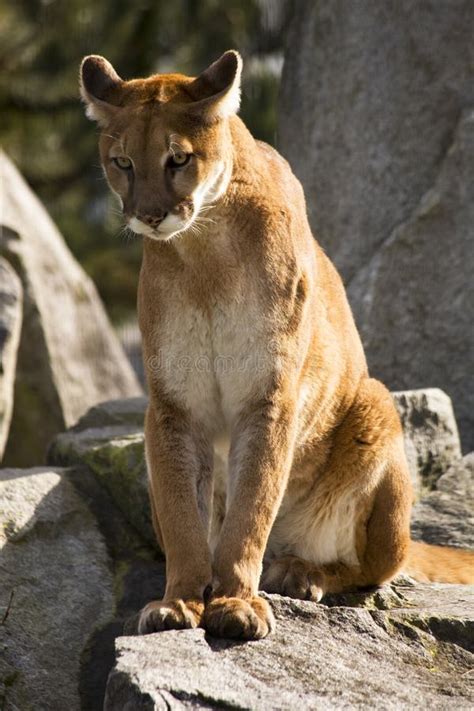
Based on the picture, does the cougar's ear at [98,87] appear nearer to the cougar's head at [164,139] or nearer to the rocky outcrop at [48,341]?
the cougar's head at [164,139]

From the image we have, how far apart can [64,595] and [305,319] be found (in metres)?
2.00

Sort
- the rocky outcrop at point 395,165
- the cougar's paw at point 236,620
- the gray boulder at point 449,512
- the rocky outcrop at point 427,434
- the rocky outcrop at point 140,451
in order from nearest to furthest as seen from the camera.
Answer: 1. the cougar's paw at point 236,620
2. the rocky outcrop at point 140,451
3. the gray boulder at point 449,512
4. the rocky outcrop at point 427,434
5. the rocky outcrop at point 395,165

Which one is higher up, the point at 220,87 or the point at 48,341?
the point at 220,87

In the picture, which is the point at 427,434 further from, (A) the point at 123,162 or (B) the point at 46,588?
(A) the point at 123,162

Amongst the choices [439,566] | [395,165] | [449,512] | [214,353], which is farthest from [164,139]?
[395,165]

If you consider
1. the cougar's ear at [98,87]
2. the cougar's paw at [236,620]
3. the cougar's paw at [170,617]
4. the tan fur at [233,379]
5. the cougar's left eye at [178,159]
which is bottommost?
the cougar's paw at [170,617]

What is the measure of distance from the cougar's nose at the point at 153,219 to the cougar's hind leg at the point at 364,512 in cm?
175

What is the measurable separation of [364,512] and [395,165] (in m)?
4.30

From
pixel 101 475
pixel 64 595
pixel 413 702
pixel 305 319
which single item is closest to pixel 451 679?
pixel 413 702

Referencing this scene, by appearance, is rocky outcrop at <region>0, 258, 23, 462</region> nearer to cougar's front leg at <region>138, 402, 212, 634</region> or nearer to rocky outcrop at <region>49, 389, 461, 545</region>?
rocky outcrop at <region>49, 389, 461, 545</region>

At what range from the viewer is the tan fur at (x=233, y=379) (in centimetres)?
555

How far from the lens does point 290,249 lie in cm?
602

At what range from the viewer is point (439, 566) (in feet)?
22.5

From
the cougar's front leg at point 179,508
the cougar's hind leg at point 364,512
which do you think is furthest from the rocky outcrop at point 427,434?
the cougar's front leg at point 179,508
